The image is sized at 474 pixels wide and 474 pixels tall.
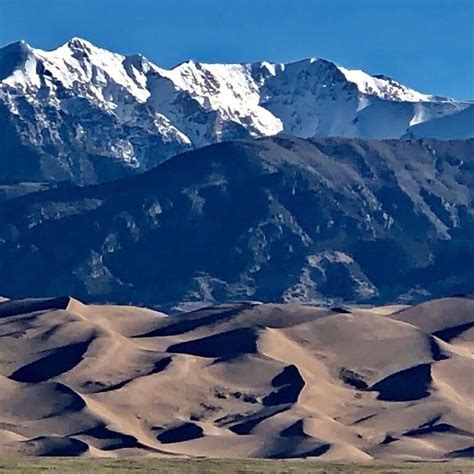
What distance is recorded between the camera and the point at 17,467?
374ft

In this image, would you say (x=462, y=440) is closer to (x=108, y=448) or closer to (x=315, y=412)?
(x=315, y=412)

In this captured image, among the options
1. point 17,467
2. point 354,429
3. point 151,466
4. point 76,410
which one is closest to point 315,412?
point 354,429

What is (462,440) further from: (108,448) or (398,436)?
(108,448)

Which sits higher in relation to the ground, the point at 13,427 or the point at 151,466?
the point at 13,427

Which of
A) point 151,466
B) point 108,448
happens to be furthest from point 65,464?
point 108,448

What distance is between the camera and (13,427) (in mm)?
190875

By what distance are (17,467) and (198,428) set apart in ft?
261

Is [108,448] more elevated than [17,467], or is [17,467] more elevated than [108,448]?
[108,448]

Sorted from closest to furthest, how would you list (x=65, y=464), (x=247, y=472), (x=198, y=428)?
(x=247, y=472) < (x=65, y=464) < (x=198, y=428)

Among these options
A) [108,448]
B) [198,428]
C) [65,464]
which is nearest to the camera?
[65,464]

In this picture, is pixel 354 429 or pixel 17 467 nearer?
pixel 17 467

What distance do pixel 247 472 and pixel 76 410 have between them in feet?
285

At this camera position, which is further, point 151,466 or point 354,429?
point 354,429

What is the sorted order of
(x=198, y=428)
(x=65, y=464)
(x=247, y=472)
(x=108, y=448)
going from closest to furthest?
(x=247, y=472) → (x=65, y=464) → (x=108, y=448) → (x=198, y=428)
